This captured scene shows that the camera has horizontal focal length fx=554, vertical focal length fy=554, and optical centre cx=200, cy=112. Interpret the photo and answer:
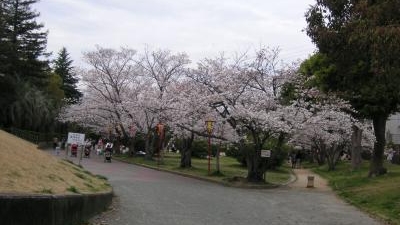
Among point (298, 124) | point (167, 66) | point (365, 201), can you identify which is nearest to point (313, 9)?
point (365, 201)

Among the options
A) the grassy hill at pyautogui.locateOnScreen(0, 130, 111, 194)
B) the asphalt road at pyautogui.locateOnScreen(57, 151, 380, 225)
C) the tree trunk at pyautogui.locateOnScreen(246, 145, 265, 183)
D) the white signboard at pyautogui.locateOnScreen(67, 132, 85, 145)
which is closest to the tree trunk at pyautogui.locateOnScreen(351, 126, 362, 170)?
the tree trunk at pyautogui.locateOnScreen(246, 145, 265, 183)

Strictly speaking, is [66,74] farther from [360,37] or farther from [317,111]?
[360,37]

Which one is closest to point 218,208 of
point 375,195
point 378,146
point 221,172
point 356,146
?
point 375,195

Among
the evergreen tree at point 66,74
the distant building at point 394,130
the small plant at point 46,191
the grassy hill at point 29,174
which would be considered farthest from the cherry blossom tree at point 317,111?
the evergreen tree at point 66,74

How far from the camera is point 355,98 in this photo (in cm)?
2919

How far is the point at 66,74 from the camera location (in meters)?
104

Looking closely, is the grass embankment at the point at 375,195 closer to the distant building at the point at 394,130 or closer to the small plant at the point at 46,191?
the small plant at the point at 46,191

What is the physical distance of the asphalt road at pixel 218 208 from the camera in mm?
13953

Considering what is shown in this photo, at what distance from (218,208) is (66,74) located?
91127mm

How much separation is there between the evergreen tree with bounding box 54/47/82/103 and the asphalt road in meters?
77.0

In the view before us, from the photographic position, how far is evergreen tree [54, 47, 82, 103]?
323 ft

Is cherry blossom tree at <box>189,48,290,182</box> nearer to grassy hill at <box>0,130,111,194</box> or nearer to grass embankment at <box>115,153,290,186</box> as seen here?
grass embankment at <box>115,153,290,186</box>

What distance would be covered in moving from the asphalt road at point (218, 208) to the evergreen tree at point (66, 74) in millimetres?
76996

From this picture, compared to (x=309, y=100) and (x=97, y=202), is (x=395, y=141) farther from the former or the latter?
(x=97, y=202)
